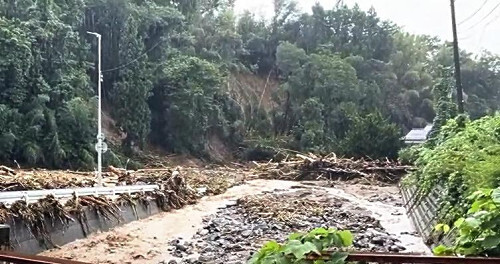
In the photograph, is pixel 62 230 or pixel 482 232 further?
pixel 62 230

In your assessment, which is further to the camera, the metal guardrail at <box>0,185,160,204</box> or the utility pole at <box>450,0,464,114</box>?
the utility pole at <box>450,0,464,114</box>

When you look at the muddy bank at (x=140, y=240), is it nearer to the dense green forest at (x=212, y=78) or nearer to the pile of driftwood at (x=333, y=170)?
the pile of driftwood at (x=333, y=170)

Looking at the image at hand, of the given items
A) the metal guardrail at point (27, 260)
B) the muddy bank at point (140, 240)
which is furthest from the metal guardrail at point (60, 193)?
the metal guardrail at point (27, 260)

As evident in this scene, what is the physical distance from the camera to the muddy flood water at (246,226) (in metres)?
10.9

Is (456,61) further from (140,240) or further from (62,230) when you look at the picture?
(62,230)

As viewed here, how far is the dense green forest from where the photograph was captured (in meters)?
28.2

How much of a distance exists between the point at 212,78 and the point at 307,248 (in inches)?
1398

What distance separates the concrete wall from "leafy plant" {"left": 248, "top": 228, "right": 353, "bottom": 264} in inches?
338

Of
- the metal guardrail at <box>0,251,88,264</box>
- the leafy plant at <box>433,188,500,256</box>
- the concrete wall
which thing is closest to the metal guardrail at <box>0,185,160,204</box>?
the concrete wall

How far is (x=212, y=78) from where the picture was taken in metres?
37.5

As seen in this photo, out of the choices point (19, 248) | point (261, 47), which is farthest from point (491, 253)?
point (261, 47)

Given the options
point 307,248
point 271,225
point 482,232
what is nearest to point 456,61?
point 271,225

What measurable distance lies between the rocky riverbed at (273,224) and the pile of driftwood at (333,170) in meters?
4.45

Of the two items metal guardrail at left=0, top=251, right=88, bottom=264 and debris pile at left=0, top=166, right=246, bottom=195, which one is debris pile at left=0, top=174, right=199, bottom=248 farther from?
metal guardrail at left=0, top=251, right=88, bottom=264
